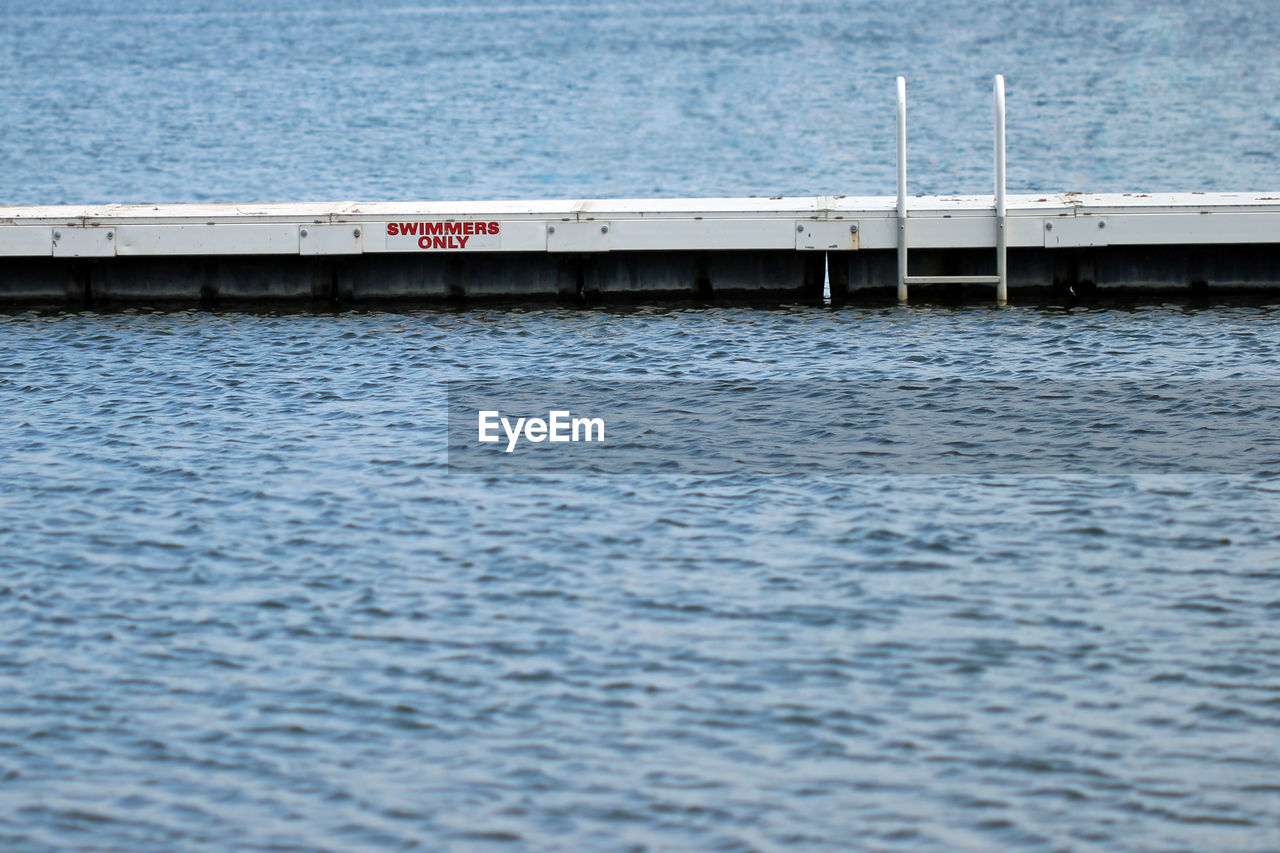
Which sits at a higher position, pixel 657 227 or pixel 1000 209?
pixel 1000 209

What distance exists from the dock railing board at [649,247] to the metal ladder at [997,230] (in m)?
0.03

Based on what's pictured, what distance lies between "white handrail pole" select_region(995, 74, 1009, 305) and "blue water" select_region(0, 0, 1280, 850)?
42cm

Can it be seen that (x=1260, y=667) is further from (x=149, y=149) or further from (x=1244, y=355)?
(x=149, y=149)

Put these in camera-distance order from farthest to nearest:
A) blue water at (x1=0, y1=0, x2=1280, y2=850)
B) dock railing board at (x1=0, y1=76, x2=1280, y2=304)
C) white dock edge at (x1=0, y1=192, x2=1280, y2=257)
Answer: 1. dock railing board at (x1=0, y1=76, x2=1280, y2=304)
2. white dock edge at (x1=0, y1=192, x2=1280, y2=257)
3. blue water at (x1=0, y1=0, x2=1280, y2=850)

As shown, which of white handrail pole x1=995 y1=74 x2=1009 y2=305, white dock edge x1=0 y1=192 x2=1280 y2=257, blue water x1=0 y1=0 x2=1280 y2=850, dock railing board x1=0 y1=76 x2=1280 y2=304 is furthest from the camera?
dock railing board x1=0 y1=76 x2=1280 y2=304

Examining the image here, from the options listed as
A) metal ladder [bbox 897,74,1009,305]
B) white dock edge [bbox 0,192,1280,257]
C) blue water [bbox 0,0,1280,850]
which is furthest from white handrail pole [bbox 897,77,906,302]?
blue water [bbox 0,0,1280,850]

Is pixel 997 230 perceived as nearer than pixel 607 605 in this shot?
No

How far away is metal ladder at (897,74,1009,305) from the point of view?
20.7m

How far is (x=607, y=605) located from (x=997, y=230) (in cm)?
1124

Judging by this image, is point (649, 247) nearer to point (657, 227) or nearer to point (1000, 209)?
point (657, 227)

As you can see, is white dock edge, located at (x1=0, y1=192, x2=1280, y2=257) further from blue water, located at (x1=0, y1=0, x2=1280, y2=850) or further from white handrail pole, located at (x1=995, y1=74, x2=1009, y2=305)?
blue water, located at (x1=0, y1=0, x2=1280, y2=850)

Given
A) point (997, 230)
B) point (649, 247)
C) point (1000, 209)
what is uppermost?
point (1000, 209)

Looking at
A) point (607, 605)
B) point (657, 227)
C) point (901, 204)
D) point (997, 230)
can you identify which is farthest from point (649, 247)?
point (607, 605)

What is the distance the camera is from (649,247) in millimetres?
21359
